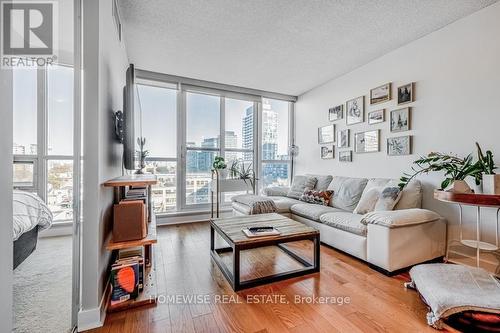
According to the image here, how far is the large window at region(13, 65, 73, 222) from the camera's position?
4.03ft

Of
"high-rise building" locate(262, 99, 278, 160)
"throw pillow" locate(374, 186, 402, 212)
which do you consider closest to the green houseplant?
"high-rise building" locate(262, 99, 278, 160)

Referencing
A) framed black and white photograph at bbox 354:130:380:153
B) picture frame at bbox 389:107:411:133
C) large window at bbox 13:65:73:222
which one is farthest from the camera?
framed black and white photograph at bbox 354:130:380:153

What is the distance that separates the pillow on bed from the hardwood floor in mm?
881

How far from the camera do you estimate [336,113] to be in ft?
12.8

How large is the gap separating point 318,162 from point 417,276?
276cm

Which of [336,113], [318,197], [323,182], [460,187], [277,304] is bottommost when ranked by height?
[277,304]

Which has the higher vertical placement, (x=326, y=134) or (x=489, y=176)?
(x=326, y=134)

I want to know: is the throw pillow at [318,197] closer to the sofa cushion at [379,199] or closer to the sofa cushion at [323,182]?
the sofa cushion at [323,182]

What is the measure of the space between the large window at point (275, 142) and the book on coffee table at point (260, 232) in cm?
273

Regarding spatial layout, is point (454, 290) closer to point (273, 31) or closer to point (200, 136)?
point (273, 31)

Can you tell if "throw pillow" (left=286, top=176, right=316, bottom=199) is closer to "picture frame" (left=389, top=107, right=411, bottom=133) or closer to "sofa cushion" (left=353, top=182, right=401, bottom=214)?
"sofa cushion" (left=353, top=182, right=401, bottom=214)

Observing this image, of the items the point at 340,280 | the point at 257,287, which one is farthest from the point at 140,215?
the point at 340,280

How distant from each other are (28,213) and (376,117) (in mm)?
3908

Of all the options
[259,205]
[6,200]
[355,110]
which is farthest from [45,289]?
[355,110]
